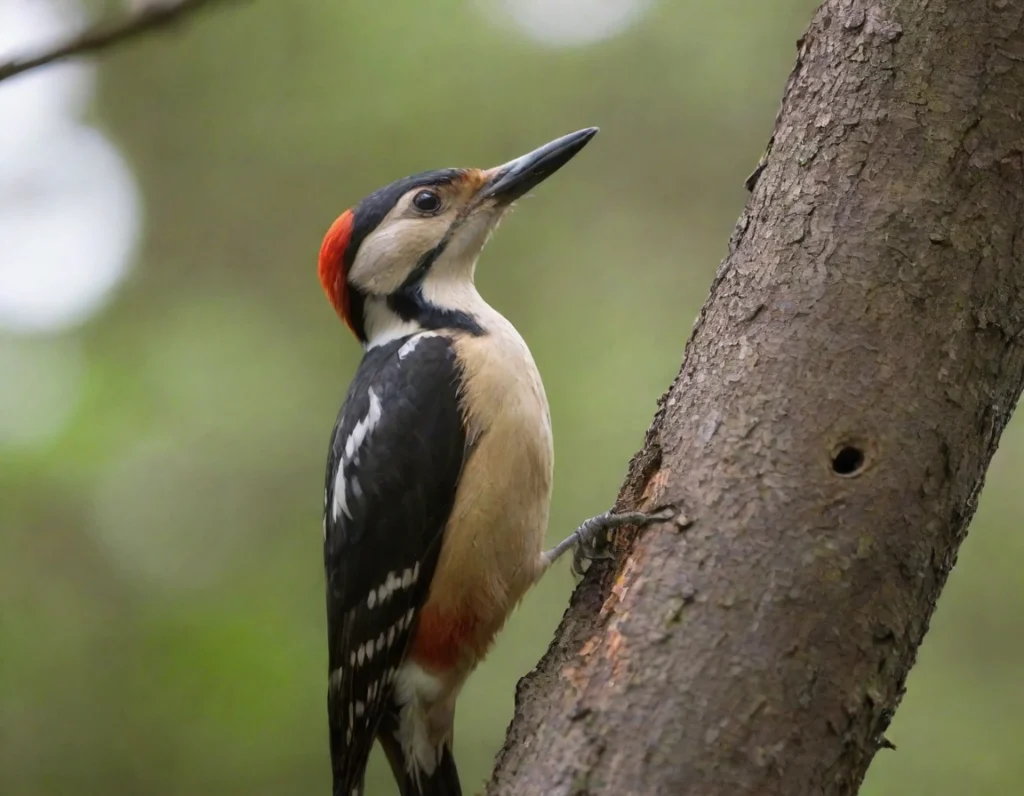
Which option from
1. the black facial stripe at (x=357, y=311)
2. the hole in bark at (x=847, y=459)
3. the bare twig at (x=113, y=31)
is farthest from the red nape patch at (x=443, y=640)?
the bare twig at (x=113, y=31)

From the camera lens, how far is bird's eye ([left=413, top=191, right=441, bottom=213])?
341 cm

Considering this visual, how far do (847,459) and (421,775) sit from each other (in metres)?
1.56

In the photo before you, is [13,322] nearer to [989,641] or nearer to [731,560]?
[731,560]

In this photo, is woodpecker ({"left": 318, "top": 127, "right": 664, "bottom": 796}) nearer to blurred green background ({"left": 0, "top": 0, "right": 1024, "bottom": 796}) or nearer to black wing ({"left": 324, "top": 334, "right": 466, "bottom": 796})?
black wing ({"left": 324, "top": 334, "right": 466, "bottom": 796})

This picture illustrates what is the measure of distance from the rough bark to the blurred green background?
8.15 feet

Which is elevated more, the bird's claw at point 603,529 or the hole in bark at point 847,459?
the bird's claw at point 603,529

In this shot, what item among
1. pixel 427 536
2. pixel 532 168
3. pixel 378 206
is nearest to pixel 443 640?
pixel 427 536

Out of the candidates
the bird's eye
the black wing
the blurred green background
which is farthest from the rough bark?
the blurred green background

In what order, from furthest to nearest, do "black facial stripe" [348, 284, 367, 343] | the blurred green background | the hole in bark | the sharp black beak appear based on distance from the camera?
the blurred green background, "black facial stripe" [348, 284, 367, 343], the sharp black beak, the hole in bark

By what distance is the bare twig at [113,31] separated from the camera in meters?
1.01

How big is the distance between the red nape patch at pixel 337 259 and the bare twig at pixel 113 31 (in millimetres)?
2369

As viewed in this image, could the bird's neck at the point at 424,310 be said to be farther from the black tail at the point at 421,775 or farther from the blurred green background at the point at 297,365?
the blurred green background at the point at 297,365

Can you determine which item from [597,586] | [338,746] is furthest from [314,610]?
[597,586]

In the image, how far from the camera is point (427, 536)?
2.86 meters
